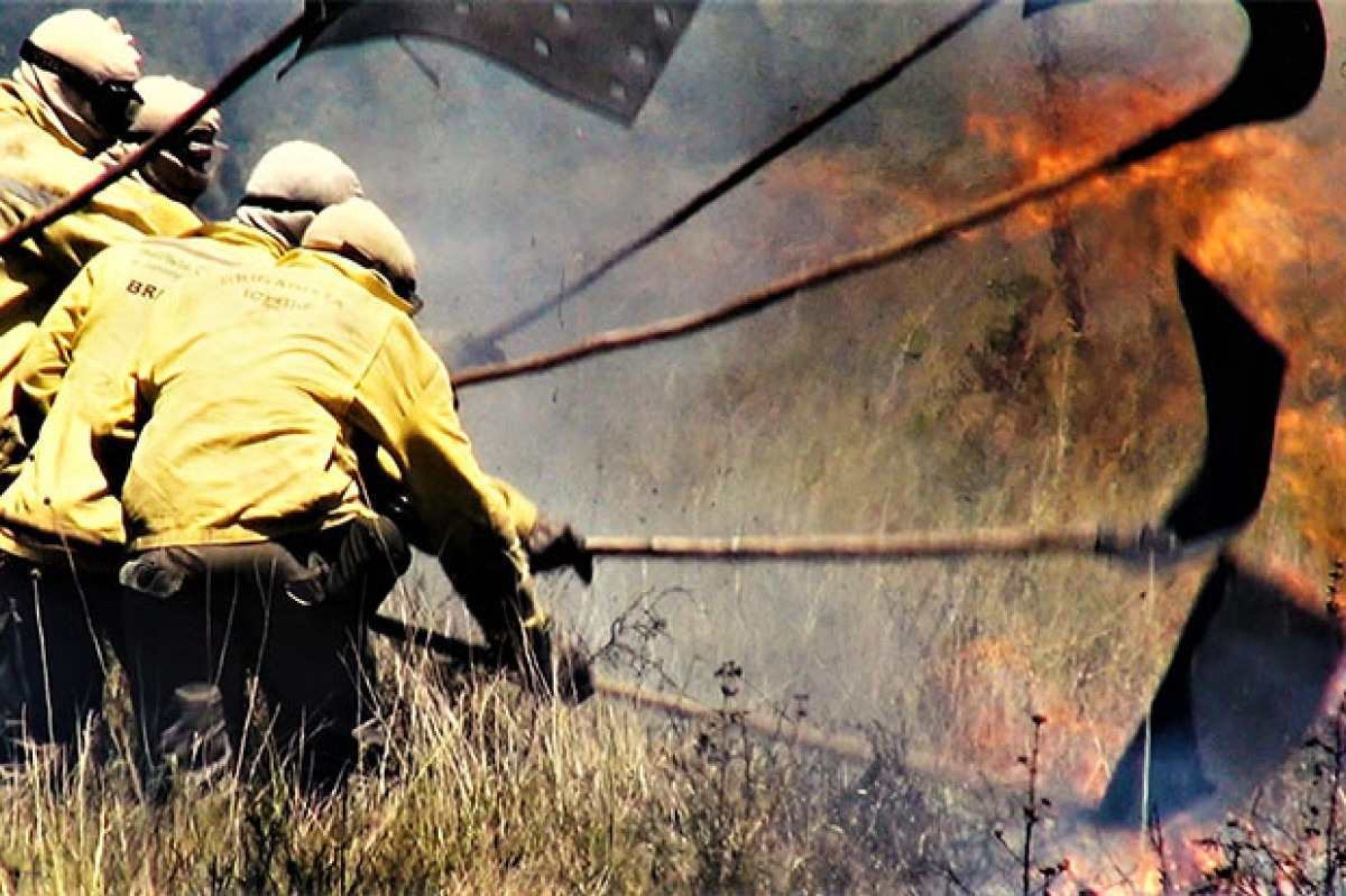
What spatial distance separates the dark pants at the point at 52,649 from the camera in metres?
5.73

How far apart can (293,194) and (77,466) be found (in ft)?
3.03

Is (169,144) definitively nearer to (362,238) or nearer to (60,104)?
(60,104)

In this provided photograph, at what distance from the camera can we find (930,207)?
310 inches

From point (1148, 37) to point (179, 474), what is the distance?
353cm

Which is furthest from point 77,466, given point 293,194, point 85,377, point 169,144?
point 169,144

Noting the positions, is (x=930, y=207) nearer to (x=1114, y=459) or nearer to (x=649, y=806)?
(x=1114, y=459)

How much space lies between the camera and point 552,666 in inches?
223

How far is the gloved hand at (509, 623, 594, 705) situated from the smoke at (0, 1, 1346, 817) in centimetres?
104

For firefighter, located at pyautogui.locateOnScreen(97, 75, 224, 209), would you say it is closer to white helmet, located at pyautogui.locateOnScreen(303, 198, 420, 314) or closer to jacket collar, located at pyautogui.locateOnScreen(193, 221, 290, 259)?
jacket collar, located at pyautogui.locateOnScreen(193, 221, 290, 259)

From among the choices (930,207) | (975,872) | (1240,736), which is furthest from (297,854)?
(930,207)

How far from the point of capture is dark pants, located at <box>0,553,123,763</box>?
225 inches

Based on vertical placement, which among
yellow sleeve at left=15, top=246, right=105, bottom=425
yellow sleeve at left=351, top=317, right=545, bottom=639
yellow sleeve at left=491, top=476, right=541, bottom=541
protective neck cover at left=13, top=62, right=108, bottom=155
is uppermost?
protective neck cover at left=13, top=62, right=108, bottom=155

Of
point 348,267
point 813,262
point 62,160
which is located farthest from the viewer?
point 813,262

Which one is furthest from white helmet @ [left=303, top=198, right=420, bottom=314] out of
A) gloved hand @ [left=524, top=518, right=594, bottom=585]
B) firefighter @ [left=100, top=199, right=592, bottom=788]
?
gloved hand @ [left=524, top=518, right=594, bottom=585]
